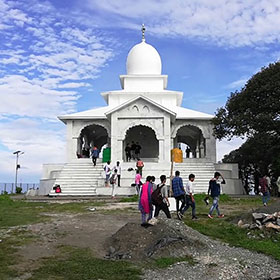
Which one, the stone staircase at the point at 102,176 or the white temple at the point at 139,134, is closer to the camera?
the stone staircase at the point at 102,176

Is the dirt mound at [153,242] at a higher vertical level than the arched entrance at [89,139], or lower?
lower

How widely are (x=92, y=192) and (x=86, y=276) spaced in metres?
17.4

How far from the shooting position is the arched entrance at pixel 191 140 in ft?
110

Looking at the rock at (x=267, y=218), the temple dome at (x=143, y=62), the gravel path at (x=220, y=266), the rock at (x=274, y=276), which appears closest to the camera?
the rock at (x=274, y=276)

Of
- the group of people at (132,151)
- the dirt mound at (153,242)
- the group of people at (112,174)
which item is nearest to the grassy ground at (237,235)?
the dirt mound at (153,242)

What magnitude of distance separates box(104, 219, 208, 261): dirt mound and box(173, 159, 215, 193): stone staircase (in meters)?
15.0

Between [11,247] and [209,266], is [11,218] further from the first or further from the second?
[209,266]

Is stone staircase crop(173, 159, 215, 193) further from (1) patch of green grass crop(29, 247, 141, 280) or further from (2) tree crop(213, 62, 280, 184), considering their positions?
(1) patch of green grass crop(29, 247, 141, 280)

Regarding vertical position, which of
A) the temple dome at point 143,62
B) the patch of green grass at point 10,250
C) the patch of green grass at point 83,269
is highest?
the temple dome at point 143,62

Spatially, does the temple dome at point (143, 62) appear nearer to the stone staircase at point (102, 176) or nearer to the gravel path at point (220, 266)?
the stone staircase at point (102, 176)

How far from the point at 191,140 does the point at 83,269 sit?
3285cm

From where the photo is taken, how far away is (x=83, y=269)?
284 inches

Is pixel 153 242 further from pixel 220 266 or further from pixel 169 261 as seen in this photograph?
pixel 220 266

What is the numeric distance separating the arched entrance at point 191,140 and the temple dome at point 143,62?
21.7 feet
